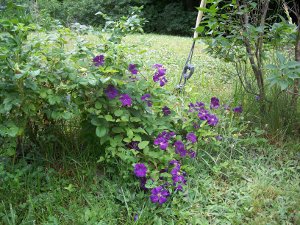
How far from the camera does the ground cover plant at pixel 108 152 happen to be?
5.87 feet

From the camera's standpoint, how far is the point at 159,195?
6.03 feet

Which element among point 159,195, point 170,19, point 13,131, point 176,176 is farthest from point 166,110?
point 170,19

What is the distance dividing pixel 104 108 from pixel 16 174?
0.61 m

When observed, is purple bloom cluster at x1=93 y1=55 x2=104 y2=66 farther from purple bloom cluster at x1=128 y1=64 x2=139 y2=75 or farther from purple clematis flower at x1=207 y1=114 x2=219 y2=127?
purple clematis flower at x1=207 y1=114 x2=219 y2=127

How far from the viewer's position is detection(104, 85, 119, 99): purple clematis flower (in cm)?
188

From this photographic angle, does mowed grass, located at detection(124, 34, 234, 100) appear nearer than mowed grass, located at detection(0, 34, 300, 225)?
No

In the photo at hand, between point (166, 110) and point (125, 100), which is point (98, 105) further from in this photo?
point (166, 110)

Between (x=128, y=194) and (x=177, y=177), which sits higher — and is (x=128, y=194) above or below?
below

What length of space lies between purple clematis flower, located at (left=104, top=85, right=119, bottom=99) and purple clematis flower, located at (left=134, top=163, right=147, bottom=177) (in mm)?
390

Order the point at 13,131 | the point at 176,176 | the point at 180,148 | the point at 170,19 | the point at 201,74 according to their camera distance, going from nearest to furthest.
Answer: the point at 13,131 → the point at 176,176 → the point at 180,148 → the point at 201,74 → the point at 170,19

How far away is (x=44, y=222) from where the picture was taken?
68.5 inches

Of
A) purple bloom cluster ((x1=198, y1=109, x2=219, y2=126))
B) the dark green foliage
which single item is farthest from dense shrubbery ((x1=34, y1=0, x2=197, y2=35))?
purple bloom cluster ((x1=198, y1=109, x2=219, y2=126))

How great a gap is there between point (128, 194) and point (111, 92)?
0.56 metres

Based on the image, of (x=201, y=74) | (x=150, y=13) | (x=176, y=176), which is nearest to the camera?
(x=176, y=176)
